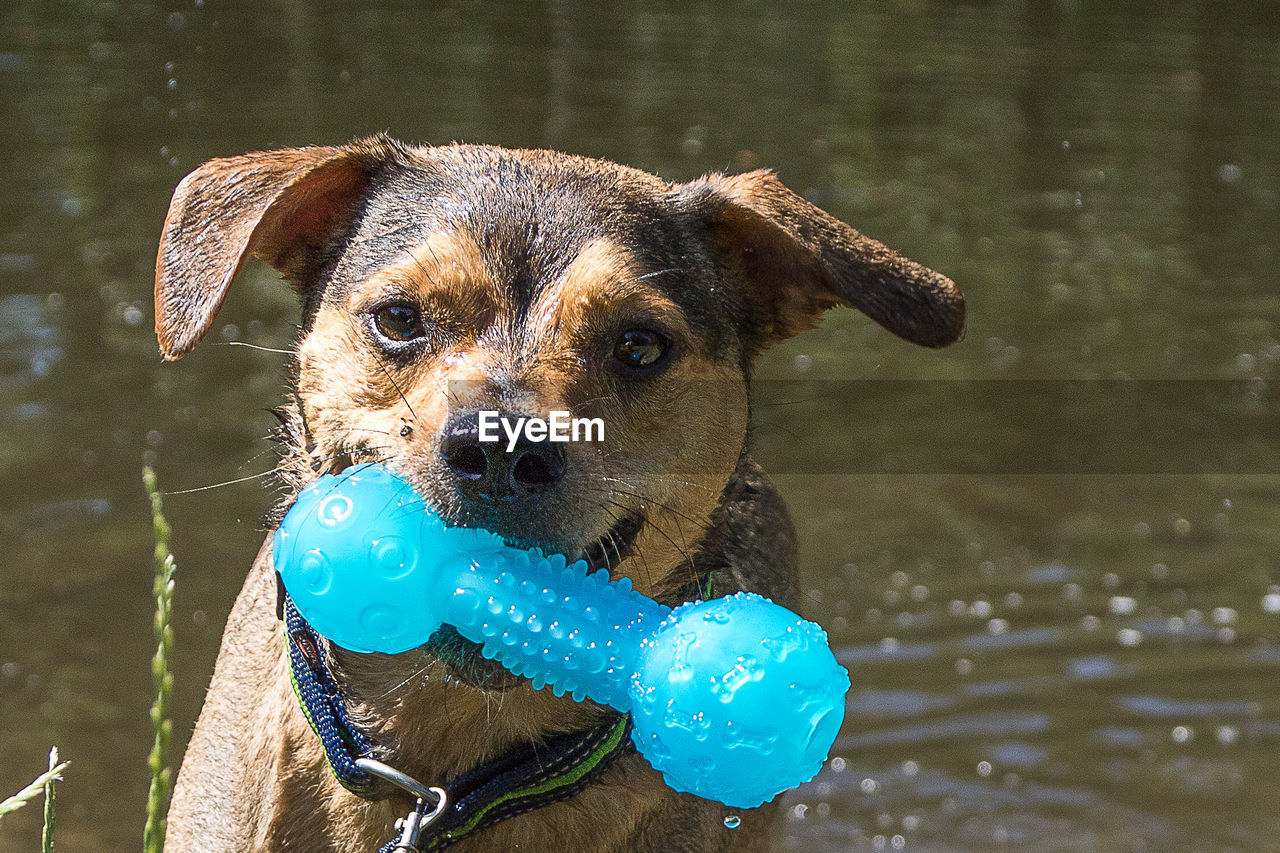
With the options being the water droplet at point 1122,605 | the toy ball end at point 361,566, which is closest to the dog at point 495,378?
the toy ball end at point 361,566

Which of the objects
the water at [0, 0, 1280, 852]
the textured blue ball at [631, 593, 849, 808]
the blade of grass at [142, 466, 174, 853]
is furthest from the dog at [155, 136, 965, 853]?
the water at [0, 0, 1280, 852]

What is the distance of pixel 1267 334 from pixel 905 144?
16.5 feet

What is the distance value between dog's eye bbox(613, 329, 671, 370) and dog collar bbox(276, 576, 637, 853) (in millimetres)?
781

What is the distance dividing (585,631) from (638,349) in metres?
0.73

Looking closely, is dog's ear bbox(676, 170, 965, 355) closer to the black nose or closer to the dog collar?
the black nose

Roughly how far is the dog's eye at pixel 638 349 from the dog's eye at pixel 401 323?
1.43 ft

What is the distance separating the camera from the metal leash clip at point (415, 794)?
2932mm

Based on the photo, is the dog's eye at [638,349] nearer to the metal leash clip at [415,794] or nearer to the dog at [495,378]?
the dog at [495,378]

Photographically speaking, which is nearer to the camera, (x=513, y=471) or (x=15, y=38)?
(x=513, y=471)

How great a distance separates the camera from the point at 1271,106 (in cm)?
1566

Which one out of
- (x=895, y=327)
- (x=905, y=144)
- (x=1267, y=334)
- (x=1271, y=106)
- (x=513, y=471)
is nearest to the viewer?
(x=513, y=471)

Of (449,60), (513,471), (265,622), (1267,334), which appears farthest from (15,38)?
(513,471)

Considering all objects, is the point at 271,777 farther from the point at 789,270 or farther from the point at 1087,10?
the point at 1087,10

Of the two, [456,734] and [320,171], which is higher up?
[320,171]
